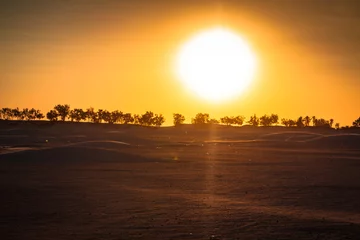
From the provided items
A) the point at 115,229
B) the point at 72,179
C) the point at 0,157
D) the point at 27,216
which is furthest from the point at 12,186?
the point at 0,157

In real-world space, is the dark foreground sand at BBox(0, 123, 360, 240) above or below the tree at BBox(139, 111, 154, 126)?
below

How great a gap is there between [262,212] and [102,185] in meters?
10.9

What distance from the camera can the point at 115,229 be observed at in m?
15.2

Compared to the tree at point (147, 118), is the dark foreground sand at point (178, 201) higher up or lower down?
lower down

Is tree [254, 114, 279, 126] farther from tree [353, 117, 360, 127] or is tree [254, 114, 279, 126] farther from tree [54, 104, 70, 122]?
tree [54, 104, 70, 122]

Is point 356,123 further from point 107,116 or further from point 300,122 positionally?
point 107,116

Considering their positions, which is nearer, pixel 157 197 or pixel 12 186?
pixel 157 197

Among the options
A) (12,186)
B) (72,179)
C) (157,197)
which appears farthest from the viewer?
(72,179)

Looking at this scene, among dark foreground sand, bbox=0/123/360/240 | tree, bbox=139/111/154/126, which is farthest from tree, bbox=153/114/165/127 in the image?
dark foreground sand, bbox=0/123/360/240

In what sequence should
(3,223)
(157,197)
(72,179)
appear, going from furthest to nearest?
(72,179), (157,197), (3,223)

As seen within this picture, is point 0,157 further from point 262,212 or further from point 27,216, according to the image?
point 262,212

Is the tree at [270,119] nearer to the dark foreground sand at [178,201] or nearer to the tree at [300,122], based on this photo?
the tree at [300,122]

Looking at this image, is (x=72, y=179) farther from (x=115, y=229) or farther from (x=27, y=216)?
(x=115, y=229)

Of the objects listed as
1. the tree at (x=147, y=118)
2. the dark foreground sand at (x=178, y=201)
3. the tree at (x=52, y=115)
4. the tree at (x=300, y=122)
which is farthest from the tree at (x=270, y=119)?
the dark foreground sand at (x=178, y=201)
